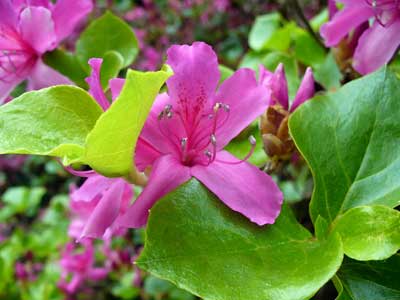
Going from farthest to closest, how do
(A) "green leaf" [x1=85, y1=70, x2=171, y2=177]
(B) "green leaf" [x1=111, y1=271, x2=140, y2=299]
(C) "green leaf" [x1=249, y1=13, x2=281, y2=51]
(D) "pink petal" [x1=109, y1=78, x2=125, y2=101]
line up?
(B) "green leaf" [x1=111, y1=271, x2=140, y2=299], (C) "green leaf" [x1=249, y1=13, x2=281, y2=51], (D) "pink petal" [x1=109, y1=78, x2=125, y2=101], (A) "green leaf" [x1=85, y1=70, x2=171, y2=177]

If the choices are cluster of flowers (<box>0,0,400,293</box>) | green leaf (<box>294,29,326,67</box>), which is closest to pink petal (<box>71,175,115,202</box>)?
cluster of flowers (<box>0,0,400,293</box>)

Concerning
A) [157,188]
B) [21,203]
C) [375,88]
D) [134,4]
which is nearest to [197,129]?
[157,188]

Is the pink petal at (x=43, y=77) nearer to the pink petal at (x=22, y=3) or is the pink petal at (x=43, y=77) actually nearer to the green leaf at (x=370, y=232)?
the pink petal at (x=22, y=3)

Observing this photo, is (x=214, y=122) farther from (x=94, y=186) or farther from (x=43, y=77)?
(x=43, y=77)

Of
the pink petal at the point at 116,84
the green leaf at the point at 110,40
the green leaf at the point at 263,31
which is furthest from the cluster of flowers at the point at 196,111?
the green leaf at the point at 263,31

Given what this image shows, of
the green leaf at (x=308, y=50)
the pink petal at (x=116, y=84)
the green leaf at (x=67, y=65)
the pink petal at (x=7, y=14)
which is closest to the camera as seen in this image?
the pink petal at (x=116, y=84)

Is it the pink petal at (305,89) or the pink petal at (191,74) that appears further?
the pink petal at (305,89)

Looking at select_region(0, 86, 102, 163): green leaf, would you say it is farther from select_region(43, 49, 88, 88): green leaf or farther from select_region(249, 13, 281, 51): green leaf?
select_region(249, 13, 281, 51): green leaf
